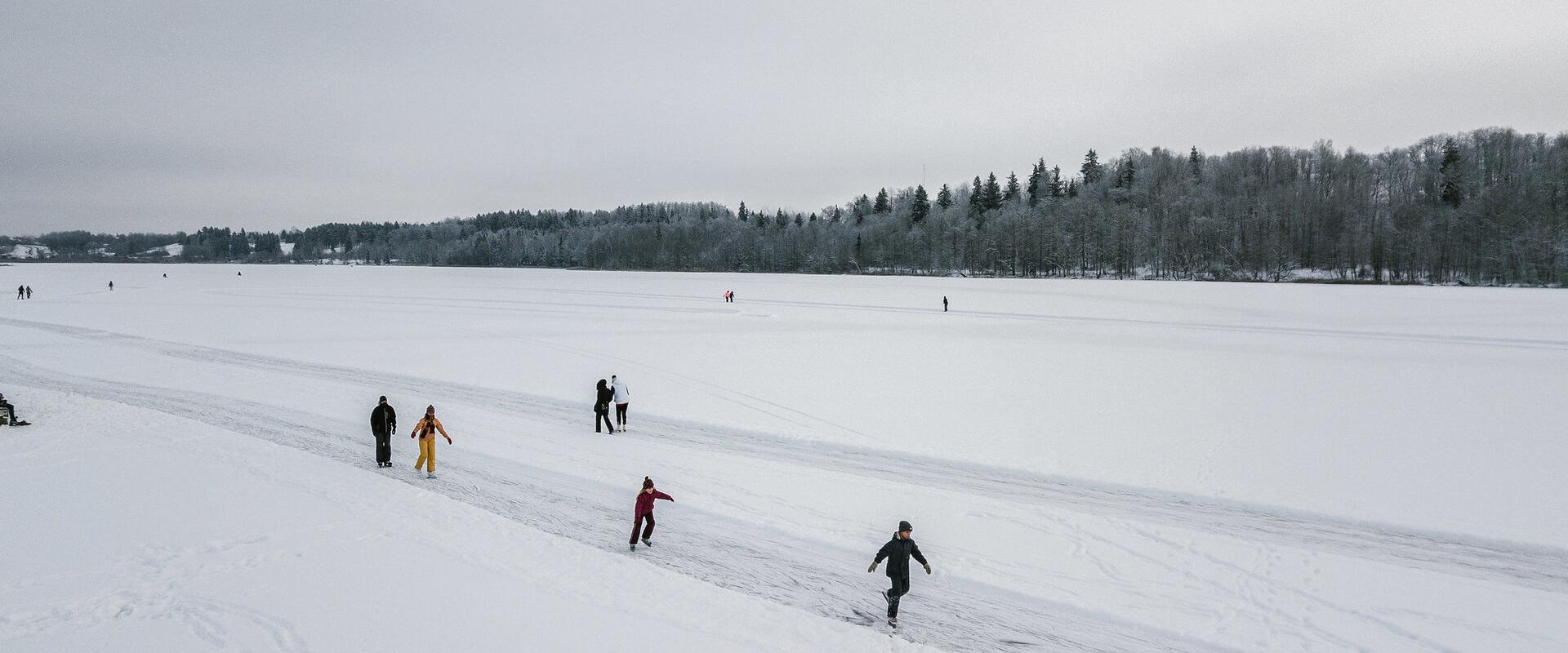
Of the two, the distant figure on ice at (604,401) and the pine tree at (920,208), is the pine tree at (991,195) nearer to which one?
the pine tree at (920,208)

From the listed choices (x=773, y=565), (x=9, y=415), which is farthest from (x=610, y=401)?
(x=9, y=415)

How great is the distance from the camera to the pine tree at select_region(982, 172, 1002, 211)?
107125 millimetres

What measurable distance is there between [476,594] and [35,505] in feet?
23.0

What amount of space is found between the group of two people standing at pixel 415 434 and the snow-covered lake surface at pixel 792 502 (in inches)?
9.9

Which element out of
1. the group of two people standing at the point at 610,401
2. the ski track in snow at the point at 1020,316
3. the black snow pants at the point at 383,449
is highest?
the ski track in snow at the point at 1020,316

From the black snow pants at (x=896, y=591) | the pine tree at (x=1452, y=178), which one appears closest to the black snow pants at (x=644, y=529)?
the black snow pants at (x=896, y=591)

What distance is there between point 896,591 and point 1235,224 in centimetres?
9072

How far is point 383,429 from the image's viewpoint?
1067cm

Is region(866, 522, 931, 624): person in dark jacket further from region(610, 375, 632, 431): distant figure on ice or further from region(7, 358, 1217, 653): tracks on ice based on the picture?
region(610, 375, 632, 431): distant figure on ice

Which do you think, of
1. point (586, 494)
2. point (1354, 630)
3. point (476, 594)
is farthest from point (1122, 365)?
point (476, 594)

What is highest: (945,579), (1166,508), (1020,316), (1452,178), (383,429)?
(1452,178)

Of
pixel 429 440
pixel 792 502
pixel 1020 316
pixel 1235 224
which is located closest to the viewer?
pixel 792 502

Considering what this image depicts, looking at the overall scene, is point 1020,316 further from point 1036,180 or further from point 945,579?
point 1036,180

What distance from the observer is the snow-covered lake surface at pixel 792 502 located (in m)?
6.41
